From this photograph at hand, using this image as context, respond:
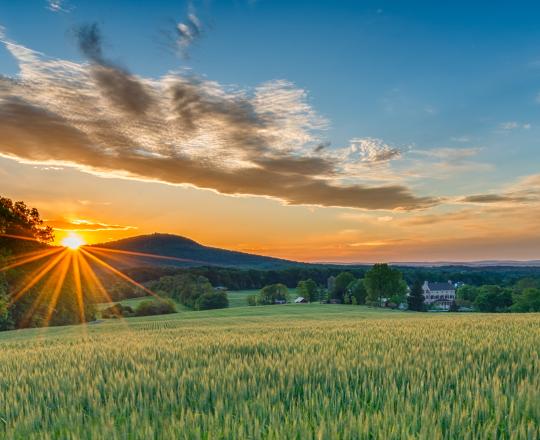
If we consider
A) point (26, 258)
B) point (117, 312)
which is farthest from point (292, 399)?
point (117, 312)

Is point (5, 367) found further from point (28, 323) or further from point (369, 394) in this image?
point (28, 323)

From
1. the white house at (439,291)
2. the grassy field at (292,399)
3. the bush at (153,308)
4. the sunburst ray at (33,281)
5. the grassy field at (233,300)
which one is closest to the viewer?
the grassy field at (292,399)

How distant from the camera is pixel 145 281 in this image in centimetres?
12812

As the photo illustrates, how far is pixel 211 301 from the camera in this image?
94500 millimetres

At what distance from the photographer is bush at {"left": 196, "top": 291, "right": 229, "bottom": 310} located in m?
94.1

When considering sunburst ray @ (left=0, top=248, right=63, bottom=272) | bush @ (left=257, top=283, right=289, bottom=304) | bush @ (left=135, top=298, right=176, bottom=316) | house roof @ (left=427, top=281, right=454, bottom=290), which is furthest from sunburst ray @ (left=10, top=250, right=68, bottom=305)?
house roof @ (left=427, top=281, right=454, bottom=290)

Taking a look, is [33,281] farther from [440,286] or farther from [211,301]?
[440,286]

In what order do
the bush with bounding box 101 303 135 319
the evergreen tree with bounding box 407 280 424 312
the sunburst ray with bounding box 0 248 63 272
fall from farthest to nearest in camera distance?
the evergreen tree with bounding box 407 280 424 312 → the bush with bounding box 101 303 135 319 → the sunburst ray with bounding box 0 248 63 272

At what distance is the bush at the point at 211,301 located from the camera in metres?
94.1

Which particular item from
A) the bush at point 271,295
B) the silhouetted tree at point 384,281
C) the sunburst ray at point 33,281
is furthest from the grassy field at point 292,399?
the bush at point 271,295

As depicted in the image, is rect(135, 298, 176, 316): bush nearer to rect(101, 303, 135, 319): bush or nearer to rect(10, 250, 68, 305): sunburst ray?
rect(101, 303, 135, 319): bush

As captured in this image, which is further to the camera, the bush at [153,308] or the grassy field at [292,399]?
the bush at [153,308]

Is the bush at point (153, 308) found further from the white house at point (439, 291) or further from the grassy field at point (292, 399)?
the white house at point (439, 291)

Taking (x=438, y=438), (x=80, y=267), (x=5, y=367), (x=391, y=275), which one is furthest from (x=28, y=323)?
(x=391, y=275)
